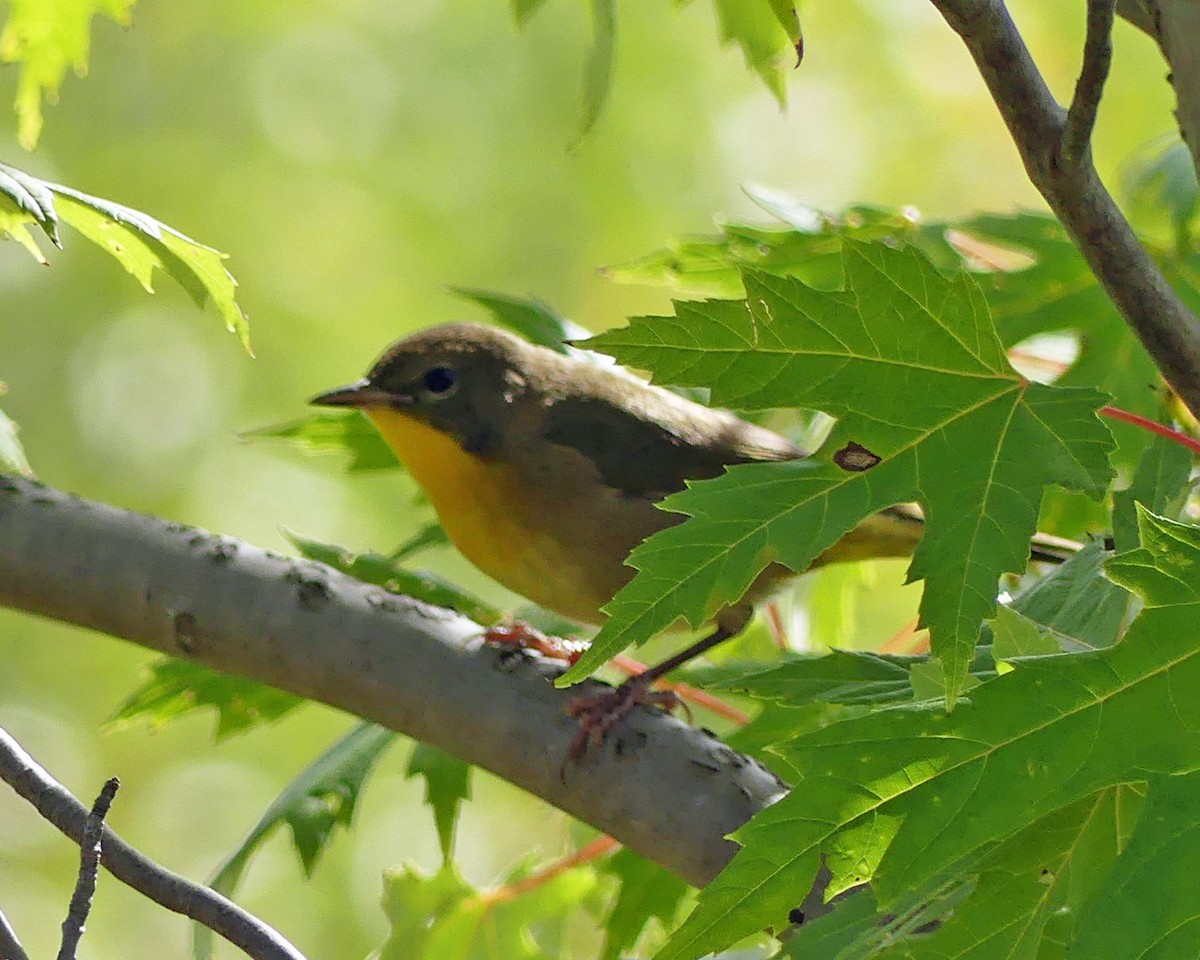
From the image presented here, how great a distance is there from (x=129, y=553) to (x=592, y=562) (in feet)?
4.89

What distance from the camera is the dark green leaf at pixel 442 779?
117 inches

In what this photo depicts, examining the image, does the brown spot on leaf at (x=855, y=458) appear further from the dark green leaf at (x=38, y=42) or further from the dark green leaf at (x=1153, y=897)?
the dark green leaf at (x=38, y=42)

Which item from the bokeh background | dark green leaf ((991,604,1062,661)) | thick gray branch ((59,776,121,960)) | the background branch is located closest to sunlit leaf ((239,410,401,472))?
thick gray branch ((59,776,121,960))

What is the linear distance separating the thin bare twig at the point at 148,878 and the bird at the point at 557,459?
1.91m

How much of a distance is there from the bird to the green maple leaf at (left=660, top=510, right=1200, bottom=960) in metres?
1.90

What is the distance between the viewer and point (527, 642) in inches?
114

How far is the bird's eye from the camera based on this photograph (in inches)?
167

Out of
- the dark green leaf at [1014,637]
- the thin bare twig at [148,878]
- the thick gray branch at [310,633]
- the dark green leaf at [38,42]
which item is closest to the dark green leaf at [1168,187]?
the dark green leaf at [1014,637]

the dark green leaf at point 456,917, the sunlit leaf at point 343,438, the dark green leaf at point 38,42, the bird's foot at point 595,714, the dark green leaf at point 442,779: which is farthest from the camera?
the sunlit leaf at point 343,438

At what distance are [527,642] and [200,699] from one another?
75 centimetres

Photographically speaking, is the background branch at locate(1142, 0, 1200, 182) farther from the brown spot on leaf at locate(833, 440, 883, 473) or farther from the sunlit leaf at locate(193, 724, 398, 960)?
the sunlit leaf at locate(193, 724, 398, 960)

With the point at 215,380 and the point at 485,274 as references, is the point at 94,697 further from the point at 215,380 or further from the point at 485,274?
the point at 485,274

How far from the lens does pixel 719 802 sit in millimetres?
2305

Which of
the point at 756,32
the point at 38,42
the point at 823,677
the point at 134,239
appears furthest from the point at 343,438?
the point at 823,677
